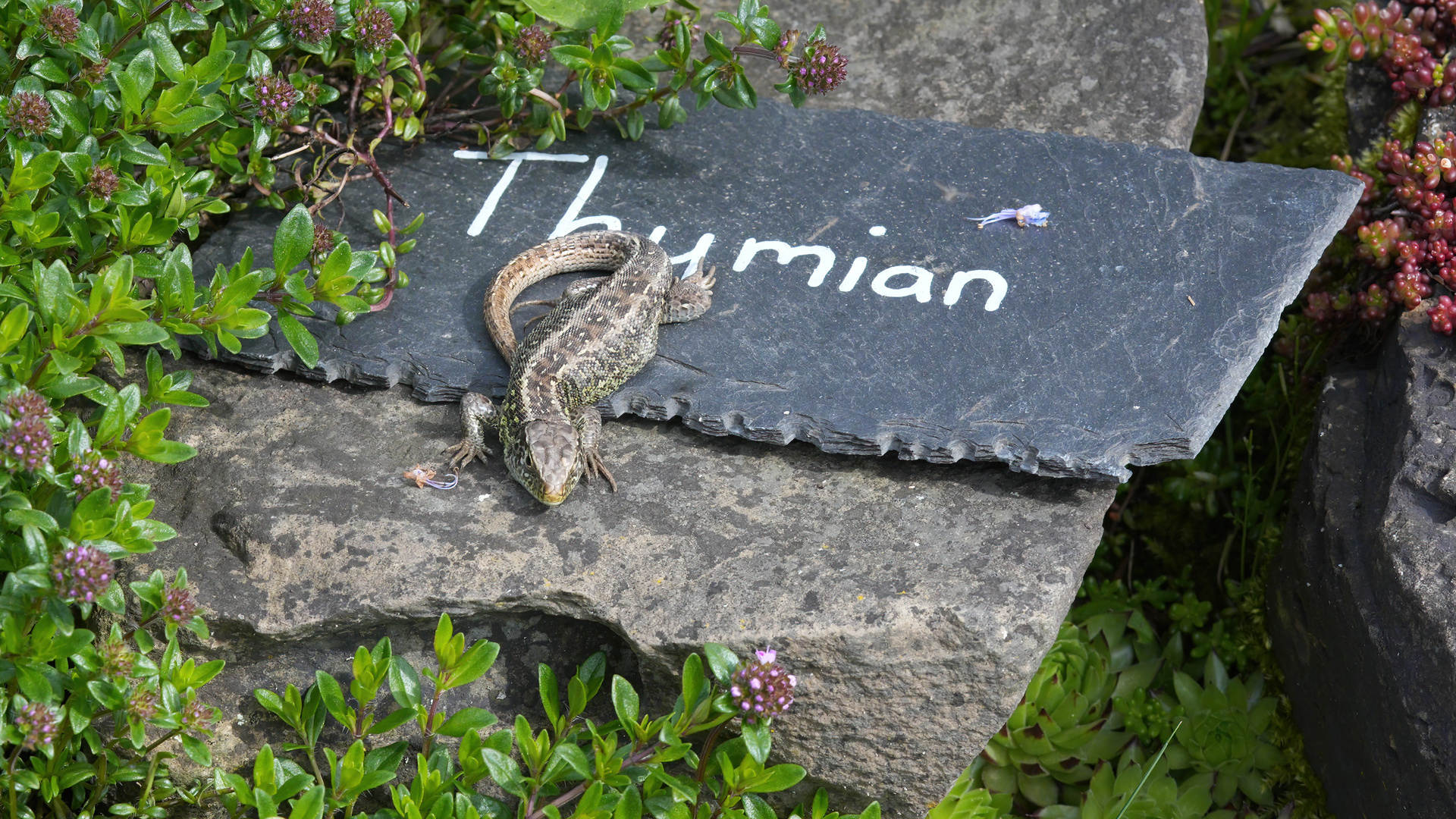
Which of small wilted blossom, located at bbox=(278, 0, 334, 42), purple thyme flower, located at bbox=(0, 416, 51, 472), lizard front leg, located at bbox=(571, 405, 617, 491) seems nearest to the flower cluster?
small wilted blossom, located at bbox=(278, 0, 334, 42)

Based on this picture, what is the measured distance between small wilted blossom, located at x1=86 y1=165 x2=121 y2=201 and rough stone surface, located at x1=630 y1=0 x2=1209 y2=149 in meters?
3.39

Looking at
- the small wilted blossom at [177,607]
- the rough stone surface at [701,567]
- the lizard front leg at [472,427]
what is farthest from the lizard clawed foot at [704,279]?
the small wilted blossom at [177,607]

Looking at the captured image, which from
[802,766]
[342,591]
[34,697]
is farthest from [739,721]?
[34,697]

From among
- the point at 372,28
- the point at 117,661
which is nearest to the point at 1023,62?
the point at 372,28

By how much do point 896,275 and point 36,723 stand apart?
3620mm

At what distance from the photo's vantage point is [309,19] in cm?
466

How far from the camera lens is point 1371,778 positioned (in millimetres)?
4680

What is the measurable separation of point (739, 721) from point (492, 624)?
3.28 ft

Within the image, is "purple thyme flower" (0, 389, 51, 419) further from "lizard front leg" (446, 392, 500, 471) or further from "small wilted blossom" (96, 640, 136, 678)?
"lizard front leg" (446, 392, 500, 471)

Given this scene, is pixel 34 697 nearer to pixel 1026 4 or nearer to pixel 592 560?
pixel 592 560

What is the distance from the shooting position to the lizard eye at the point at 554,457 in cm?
441

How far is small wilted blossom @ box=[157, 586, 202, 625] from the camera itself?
3846 mm

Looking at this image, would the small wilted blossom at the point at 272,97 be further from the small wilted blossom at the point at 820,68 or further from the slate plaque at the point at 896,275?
the small wilted blossom at the point at 820,68

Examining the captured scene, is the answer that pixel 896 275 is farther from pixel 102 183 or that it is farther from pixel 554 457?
pixel 102 183
